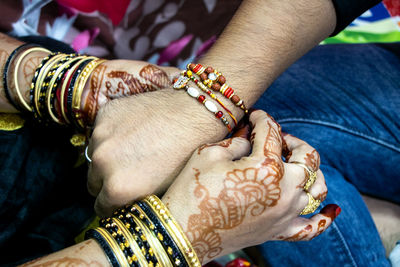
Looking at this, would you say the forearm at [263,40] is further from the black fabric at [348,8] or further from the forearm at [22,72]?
the forearm at [22,72]

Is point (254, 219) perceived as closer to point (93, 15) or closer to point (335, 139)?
point (335, 139)

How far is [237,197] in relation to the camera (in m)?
0.65

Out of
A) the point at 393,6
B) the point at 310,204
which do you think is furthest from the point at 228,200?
the point at 393,6

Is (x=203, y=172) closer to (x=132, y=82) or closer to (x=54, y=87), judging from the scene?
(x=132, y=82)

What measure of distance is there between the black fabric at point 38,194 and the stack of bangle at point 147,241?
29 centimetres

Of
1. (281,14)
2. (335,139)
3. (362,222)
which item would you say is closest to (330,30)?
(281,14)

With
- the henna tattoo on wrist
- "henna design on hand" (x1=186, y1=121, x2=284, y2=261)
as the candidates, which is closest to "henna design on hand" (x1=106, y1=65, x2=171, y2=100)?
the henna tattoo on wrist

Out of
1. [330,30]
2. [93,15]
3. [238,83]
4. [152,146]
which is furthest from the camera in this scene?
[93,15]

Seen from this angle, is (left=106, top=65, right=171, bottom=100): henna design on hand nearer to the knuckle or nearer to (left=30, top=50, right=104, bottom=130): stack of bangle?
(left=30, top=50, right=104, bottom=130): stack of bangle

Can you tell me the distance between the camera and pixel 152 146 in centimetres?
74

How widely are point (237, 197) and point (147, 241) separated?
0.20 m

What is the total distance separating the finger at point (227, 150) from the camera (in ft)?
2.30

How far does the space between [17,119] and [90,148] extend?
0.95 ft

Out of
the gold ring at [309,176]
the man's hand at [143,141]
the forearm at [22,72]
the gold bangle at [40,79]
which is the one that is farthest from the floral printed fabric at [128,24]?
the gold ring at [309,176]
